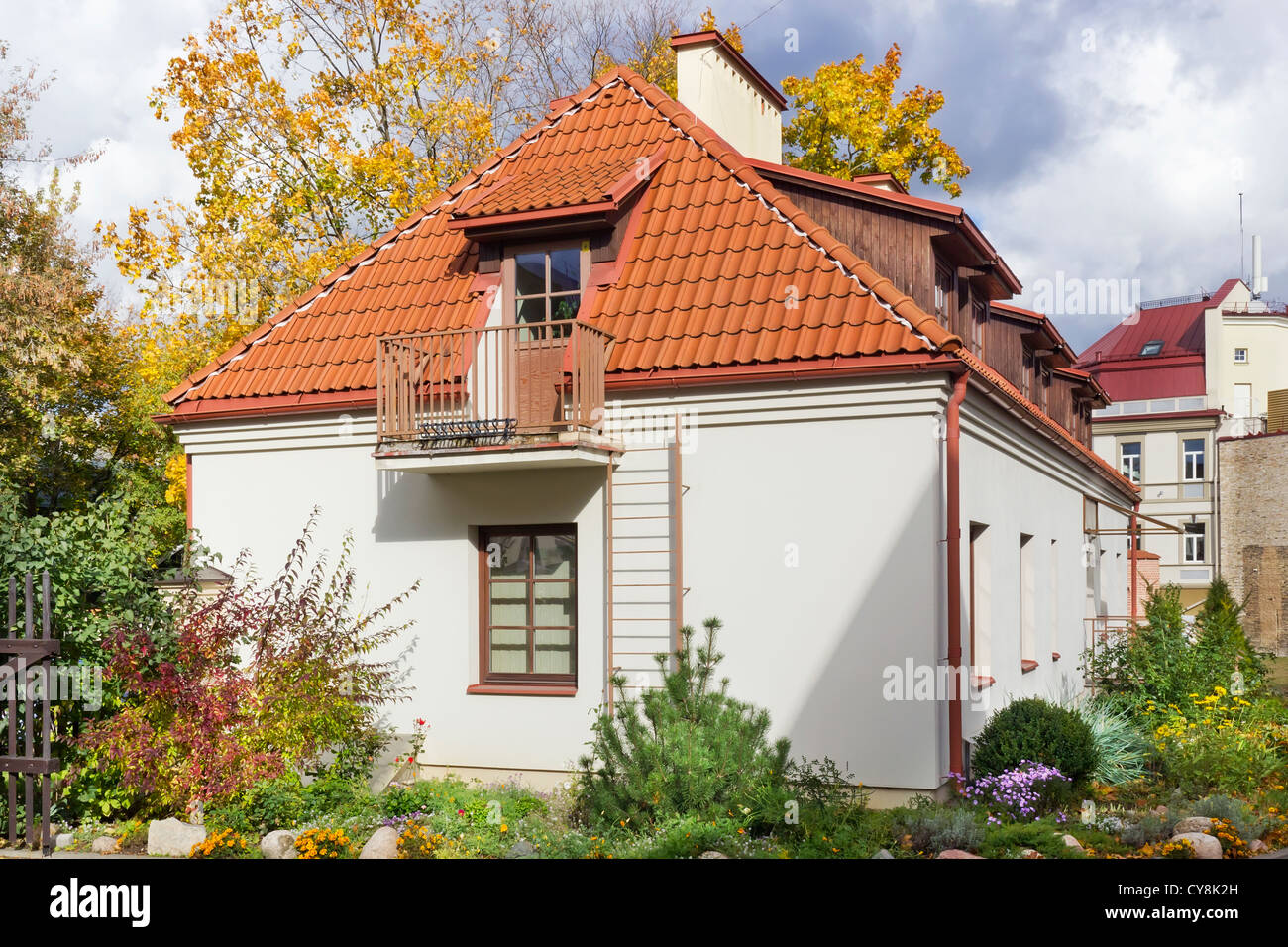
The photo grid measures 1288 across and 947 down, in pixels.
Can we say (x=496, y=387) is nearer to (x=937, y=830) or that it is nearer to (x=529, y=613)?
(x=529, y=613)

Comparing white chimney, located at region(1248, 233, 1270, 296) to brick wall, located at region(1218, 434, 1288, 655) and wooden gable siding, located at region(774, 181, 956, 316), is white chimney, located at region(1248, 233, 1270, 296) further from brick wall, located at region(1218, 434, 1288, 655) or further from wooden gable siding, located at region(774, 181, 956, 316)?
wooden gable siding, located at region(774, 181, 956, 316)

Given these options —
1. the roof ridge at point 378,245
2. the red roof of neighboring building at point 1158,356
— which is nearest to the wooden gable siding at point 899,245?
the roof ridge at point 378,245

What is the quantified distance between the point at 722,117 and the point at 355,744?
29.6 feet

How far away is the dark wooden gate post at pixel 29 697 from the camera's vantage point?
8.75 meters

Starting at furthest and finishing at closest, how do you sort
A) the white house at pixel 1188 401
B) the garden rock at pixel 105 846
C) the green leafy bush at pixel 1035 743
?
the white house at pixel 1188 401 < the green leafy bush at pixel 1035 743 < the garden rock at pixel 105 846

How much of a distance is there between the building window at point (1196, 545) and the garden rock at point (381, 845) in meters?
42.3

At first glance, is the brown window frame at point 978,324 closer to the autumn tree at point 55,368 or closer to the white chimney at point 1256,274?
the autumn tree at point 55,368

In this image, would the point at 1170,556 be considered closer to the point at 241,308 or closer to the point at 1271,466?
the point at 1271,466

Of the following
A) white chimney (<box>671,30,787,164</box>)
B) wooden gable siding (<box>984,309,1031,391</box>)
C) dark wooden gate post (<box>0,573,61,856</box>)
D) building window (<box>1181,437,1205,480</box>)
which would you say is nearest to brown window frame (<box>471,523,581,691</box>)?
dark wooden gate post (<box>0,573,61,856</box>)
